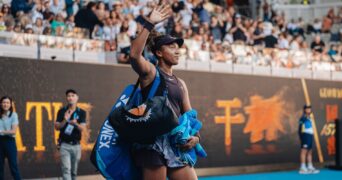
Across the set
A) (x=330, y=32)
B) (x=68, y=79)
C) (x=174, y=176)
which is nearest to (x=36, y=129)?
(x=68, y=79)

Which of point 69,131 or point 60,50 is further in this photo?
point 60,50

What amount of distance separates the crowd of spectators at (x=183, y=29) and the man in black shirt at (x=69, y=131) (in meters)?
2.62

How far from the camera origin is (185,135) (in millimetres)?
6613

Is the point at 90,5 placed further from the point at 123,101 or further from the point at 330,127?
the point at 123,101

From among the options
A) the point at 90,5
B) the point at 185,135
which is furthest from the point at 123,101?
the point at 90,5

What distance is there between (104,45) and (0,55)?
2790 mm

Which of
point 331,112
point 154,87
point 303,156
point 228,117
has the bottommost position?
point 303,156

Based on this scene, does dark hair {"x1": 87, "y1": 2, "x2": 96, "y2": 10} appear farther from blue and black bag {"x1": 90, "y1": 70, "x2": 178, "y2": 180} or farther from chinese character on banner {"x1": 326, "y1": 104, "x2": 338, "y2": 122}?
blue and black bag {"x1": 90, "y1": 70, "x2": 178, "y2": 180}

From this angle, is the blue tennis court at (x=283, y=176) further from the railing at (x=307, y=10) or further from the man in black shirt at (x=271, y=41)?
the railing at (x=307, y=10)

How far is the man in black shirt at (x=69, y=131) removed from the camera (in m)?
12.1

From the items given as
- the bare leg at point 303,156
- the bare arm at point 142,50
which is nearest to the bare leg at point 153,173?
the bare arm at point 142,50

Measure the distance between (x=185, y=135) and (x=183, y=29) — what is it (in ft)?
43.6

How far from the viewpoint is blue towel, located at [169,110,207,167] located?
6.60 meters

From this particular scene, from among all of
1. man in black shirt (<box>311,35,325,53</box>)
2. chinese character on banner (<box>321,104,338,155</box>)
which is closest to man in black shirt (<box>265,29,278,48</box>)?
man in black shirt (<box>311,35,325,53</box>)
